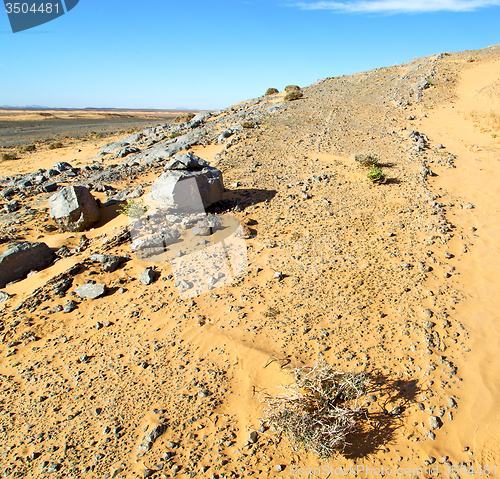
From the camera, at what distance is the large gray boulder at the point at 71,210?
660cm

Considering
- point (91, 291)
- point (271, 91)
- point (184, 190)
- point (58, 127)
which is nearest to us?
point (91, 291)

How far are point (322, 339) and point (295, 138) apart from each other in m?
8.90

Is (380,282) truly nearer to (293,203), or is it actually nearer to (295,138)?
(293,203)

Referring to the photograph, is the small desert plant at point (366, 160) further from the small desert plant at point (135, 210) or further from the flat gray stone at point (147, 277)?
the flat gray stone at point (147, 277)

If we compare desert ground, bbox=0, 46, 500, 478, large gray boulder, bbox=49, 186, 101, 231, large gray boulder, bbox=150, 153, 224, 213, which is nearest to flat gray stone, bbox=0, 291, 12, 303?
desert ground, bbox=0, 46, 500, 478

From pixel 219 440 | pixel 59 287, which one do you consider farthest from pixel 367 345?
pixel 59 287

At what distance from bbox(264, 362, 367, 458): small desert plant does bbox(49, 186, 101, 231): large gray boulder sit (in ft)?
18.9

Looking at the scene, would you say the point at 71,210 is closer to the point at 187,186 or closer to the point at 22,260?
the point at 22,260

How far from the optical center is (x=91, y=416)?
3164mm

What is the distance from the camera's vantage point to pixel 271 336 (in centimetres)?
396

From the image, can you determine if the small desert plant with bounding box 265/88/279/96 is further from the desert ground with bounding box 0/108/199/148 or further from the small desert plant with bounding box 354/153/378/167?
the small desert plant with bounding box 354/153/378/167

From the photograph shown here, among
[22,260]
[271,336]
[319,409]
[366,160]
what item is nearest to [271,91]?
[366,160]

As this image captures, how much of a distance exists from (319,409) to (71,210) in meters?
6.40

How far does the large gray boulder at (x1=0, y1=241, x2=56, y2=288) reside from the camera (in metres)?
5.31
